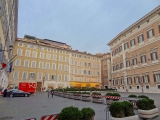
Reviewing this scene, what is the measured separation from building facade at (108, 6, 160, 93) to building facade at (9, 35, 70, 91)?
20.4 m

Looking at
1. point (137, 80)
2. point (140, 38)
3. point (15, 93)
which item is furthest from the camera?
point (140, 38)

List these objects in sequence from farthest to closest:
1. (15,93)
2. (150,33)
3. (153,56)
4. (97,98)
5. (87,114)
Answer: (150,33) < (153,56) < (15,93) < (97,98) < (87,114)

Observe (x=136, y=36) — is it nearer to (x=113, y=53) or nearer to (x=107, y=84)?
(x=113, y=53)

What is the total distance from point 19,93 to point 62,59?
1076 inches

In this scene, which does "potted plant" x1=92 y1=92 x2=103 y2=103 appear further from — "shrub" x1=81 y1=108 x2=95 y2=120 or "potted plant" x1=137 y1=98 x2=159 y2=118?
"shrub" x1=81 y1=108 x2=95 y2=120

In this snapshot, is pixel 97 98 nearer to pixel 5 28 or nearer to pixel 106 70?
pixel 5 28

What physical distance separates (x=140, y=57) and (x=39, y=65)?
1282 inches

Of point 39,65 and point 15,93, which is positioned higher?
point 39,65

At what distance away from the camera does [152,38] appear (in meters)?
26.1

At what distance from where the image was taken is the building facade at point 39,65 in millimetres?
38844

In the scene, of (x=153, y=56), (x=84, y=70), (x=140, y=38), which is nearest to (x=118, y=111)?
(x=153, y=56)

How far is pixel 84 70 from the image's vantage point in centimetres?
5059

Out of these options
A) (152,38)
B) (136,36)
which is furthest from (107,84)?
(152,38)

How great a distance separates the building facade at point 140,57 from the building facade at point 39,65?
20.4 metres
